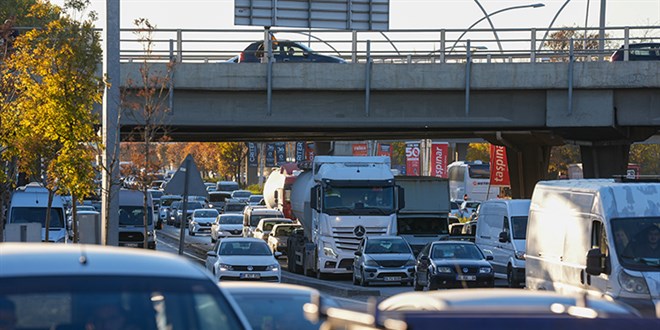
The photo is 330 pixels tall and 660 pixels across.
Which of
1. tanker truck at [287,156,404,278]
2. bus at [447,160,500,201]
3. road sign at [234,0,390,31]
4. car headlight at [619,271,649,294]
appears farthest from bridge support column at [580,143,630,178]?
bus at [447,160,500,201]

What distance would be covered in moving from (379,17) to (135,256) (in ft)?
131

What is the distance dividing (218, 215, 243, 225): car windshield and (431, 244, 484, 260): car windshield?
25.4 meters

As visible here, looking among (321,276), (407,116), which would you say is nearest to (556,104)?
(407,116)

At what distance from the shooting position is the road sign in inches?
1699

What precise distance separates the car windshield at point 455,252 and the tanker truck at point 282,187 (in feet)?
71.1

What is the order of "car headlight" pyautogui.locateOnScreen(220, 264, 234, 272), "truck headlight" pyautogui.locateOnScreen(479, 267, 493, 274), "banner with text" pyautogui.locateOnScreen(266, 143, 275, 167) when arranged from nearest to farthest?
1. "car headlight" pyautogui.locateOnScreen(220, 264, 234, 272)
2. "truck headlight" pyautogui.locateOnScreen(479, 267, 493, 274)
3. "banner with text" pyautogui.locateOnScreen(266, 143, 275, 167)

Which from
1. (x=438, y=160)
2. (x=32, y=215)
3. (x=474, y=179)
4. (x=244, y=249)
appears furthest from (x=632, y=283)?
(x=474, y=179)

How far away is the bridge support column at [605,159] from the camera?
40.7 meters

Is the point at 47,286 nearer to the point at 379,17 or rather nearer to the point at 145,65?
the point at 145,65

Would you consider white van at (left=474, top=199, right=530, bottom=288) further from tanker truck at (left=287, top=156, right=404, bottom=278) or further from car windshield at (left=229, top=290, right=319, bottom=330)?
Answer: car windshield at (left=229, top=290, right=319, bottom=330)

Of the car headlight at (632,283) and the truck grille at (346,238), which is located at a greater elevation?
the car headlight at (632,283)

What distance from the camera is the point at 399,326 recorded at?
5.10 metres

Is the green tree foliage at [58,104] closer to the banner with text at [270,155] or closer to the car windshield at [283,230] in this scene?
the car windshield at [283,230]

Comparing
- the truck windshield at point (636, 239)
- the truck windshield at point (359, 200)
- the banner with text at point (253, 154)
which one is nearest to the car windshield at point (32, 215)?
the truck windshield at point (359, 200)
